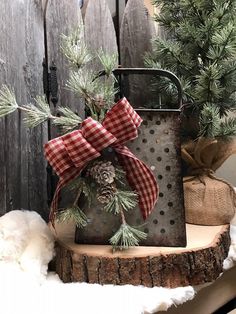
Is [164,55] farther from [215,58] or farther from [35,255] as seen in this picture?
[35,255]

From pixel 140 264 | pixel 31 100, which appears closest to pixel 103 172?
pixel 140 264

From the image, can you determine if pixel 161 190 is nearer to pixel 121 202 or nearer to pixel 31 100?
pixel 121 202

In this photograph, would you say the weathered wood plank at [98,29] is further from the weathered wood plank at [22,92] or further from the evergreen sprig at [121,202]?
the evergreen sprig at [121,202]

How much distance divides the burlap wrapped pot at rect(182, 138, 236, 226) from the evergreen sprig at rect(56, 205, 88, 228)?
12.2 inches

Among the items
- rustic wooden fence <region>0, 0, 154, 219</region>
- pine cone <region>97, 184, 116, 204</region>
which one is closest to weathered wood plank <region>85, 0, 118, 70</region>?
rustic wooden fence <region>0, 0, 154, 219</region>

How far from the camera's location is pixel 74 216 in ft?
2.45

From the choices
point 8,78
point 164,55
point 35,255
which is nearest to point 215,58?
point 164,55

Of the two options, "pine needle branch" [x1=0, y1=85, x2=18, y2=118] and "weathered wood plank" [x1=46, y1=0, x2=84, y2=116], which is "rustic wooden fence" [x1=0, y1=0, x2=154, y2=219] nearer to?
"weathered wood plank" [x1=46, y1=0, x2=84, y2=116]

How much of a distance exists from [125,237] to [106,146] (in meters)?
0.16

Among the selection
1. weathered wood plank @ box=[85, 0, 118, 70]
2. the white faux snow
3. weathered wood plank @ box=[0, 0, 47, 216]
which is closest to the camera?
the white faux snow

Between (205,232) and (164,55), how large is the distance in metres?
0.42

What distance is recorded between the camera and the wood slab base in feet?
2.37

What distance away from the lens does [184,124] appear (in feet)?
3.54

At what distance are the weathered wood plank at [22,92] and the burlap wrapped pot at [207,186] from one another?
0.34 metres
